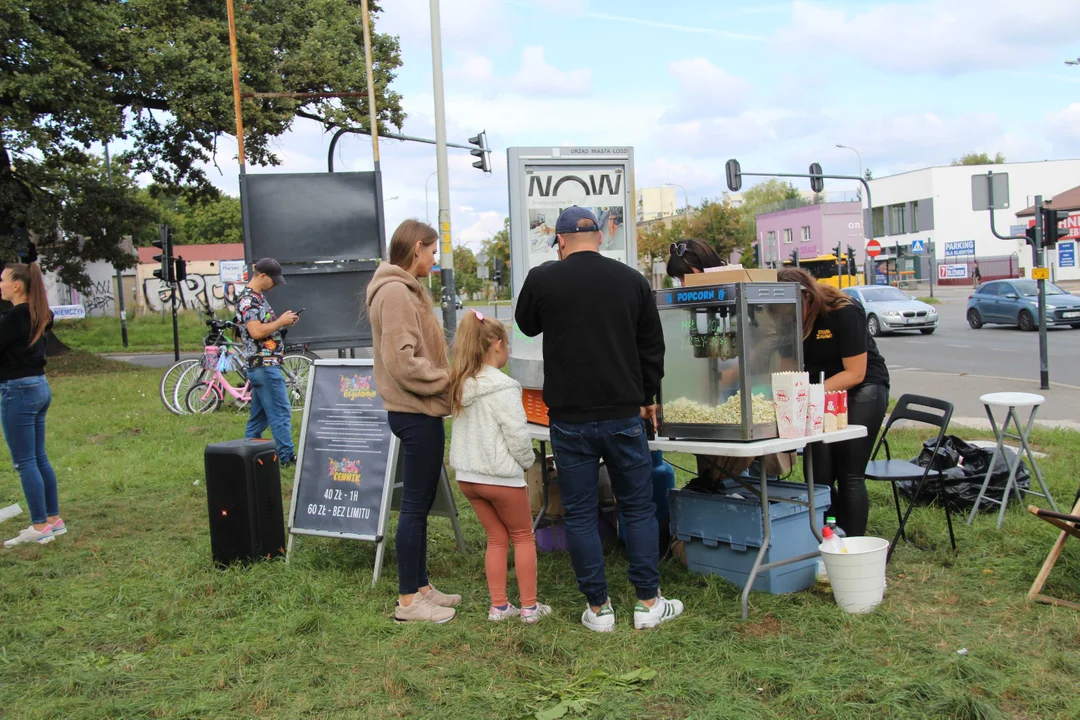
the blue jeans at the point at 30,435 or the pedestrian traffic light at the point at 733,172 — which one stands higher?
A: the pedestrian traffic light at the point at 733,172

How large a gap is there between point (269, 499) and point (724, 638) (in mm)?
2987

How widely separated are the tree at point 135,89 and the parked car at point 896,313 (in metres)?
14.3

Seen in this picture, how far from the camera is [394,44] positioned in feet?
75.7

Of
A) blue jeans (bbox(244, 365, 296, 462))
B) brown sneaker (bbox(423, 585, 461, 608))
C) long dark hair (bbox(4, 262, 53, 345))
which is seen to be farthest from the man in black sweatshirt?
blue jeans (bbox(244, 365, 296, 462))

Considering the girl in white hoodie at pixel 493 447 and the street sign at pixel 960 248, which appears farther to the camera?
the street sign at pixel 960 248

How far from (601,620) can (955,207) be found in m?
70.6

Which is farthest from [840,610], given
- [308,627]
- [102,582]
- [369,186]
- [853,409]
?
[369,186]

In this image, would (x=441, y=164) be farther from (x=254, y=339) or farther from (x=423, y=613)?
(x=423, y=613)

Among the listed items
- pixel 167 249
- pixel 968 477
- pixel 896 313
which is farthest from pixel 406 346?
pixel 896 313

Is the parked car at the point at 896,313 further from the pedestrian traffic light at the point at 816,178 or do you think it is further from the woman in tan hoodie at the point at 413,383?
the woman in tan hoodie at the point at 413,383

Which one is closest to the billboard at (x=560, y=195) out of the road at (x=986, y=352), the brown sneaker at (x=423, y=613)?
the brown sneaker at (x=423, y=613)

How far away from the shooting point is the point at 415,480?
4.61 meters

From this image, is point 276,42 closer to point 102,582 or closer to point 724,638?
point 102,582

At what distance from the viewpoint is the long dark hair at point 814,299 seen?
515 centimetres
